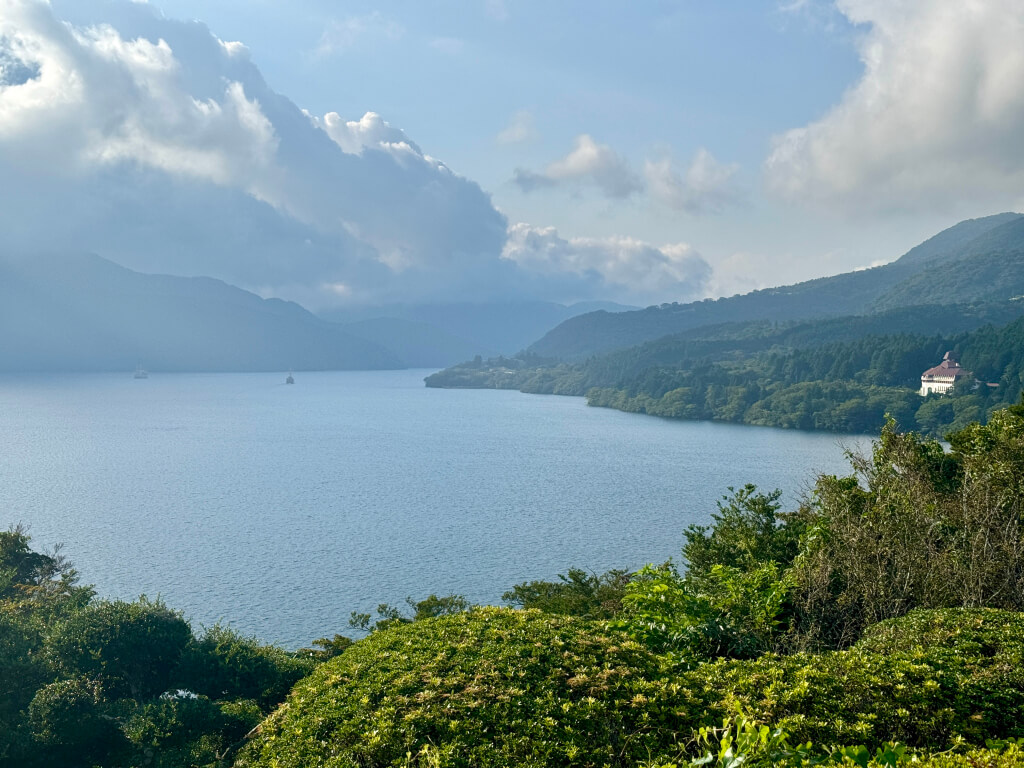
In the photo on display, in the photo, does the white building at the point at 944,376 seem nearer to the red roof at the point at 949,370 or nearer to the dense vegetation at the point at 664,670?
the red roof at the point at 949,370

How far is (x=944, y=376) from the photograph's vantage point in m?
132

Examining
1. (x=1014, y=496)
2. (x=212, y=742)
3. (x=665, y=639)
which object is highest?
(x=1014, y=496)

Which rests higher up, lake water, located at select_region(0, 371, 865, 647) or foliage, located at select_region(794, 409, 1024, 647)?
foliage, located at select_region(794, 409, 1024, 647)

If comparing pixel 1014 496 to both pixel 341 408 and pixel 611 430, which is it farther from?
pixel 341 408

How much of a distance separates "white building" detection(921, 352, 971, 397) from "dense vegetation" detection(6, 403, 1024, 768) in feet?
408

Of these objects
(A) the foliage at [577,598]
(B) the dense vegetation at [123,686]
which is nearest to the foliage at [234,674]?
(B) the dense vegetation at [123,686]

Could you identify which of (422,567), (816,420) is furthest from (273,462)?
(816,420)

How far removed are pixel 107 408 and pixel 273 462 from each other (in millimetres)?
85579

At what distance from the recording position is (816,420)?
126m

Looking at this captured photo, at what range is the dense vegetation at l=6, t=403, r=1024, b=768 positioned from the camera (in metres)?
7.29

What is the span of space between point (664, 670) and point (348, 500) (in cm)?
6134

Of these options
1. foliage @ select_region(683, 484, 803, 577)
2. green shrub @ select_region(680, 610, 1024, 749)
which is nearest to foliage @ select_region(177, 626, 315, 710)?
foliage @ select_region(683, 484, 803, 577)

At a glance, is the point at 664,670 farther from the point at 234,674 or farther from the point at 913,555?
the point at 234,674

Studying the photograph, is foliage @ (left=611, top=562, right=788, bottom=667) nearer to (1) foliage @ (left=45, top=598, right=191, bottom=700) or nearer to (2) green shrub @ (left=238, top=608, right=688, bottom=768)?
(2) green shrub @ (left=238, top=608, right=688, bottom=768)
